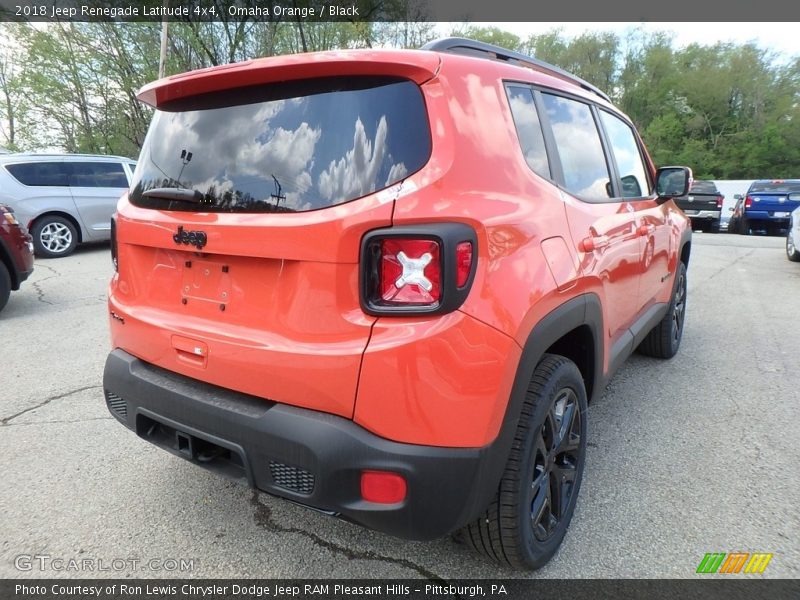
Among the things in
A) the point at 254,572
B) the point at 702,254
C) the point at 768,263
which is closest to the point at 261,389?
the point at 254,572

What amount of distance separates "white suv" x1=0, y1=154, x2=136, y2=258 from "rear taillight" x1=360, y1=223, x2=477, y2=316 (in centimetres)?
988

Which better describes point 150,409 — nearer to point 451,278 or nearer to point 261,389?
point 261,389

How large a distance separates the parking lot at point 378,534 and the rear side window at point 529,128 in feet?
5.06

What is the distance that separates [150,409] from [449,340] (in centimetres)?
119

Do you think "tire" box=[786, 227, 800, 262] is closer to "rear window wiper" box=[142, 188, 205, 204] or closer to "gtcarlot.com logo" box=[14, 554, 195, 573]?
"rear window wiper" box=[142, 188, 205, 204]

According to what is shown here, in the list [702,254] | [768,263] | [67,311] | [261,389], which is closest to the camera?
[261,389]

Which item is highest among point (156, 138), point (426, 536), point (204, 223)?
point (156, 138)

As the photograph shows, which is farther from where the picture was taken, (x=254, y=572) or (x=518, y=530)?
(x=254, y=572)

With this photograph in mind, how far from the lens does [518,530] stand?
1.80 meters

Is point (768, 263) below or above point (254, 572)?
below

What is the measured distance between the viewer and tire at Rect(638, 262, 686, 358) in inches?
166

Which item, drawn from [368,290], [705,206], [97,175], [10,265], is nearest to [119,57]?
[97,175]

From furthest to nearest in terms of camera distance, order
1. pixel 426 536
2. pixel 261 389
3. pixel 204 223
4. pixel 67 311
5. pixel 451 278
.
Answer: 1. pixel 67 311
2. pixel 204 223
3. pixel 261 389
4. pixel 426 536
5. pixel 451 278

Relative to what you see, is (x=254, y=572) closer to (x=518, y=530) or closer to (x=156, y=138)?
(x=518, y=530)
